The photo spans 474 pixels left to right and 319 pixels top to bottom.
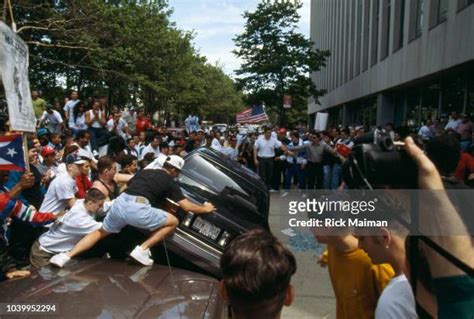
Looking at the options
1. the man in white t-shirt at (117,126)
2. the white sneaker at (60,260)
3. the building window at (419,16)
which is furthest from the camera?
the building window at (419,16)

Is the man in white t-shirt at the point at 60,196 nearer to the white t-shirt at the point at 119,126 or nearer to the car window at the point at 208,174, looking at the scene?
the car window at the point at 208,174

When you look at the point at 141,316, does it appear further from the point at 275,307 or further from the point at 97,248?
the point at 97,248

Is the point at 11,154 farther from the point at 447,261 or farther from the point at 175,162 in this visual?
the point at 447,261

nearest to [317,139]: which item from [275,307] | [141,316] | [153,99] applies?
[141,316]

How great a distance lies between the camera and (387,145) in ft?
5.48

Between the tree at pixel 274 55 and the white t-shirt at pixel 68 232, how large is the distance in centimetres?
2109

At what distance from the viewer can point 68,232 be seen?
4488 millimetres

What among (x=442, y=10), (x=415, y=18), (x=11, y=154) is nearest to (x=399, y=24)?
(x=415, y=18)

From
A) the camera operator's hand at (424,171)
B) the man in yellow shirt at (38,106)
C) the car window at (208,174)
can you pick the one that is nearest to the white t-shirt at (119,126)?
the man in yellow shirt at (38,106)

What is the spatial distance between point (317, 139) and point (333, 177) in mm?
1150

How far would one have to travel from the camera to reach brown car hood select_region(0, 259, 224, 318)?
2.66 m

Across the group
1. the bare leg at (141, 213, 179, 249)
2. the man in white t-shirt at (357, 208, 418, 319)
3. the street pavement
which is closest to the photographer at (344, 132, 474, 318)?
the man in white t-shirt at (357, 208, 418, 319)

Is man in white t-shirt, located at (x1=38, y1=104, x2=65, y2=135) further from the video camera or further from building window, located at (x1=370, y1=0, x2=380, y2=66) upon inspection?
building window, located at (x1=370, y1=0, x2=380, y2=66)

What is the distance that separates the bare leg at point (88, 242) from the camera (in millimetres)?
4234
